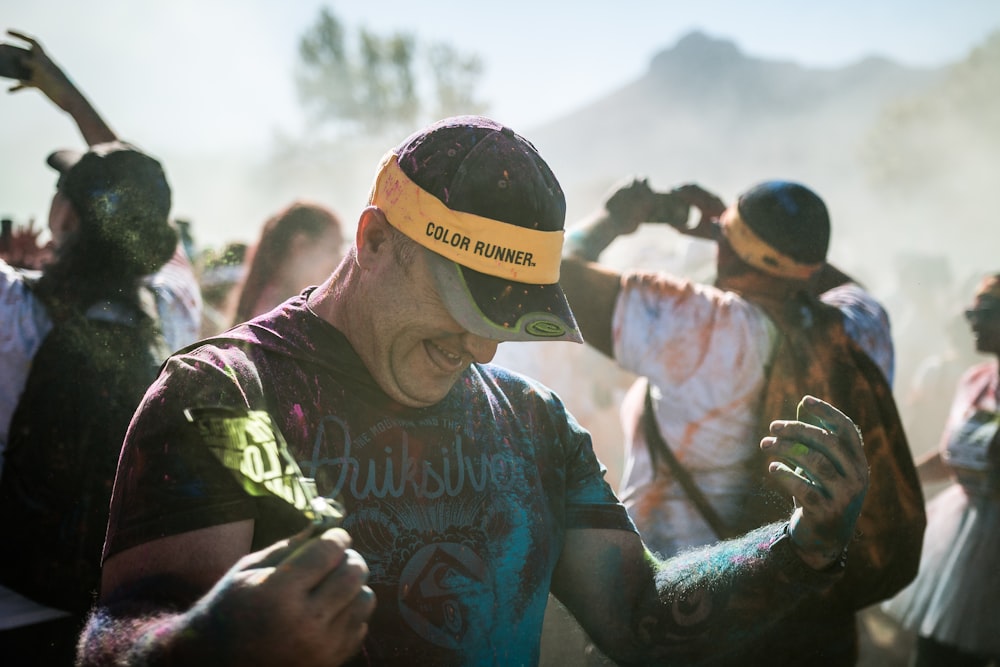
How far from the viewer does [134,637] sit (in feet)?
4.11

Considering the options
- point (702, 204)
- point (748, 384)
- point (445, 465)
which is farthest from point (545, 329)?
point (702, 204)

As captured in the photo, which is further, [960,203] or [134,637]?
[960,203]

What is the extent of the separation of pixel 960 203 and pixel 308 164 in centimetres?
2692

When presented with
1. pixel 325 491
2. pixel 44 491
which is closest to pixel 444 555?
pixel 325 491

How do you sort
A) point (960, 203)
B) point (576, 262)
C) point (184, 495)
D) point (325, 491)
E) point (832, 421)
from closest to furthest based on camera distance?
point (184, 495) → point (325, 491) → point (832, 421) → point (576, 262) → point (960, 203)

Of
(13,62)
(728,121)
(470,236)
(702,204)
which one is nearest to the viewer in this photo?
(470,236)

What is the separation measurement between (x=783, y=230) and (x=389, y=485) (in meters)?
2.29

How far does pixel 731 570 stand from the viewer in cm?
199

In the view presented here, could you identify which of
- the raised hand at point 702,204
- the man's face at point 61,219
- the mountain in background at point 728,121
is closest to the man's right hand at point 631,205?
the raised hand at point 702,204

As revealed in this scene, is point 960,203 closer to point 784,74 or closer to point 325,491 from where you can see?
point 325,491

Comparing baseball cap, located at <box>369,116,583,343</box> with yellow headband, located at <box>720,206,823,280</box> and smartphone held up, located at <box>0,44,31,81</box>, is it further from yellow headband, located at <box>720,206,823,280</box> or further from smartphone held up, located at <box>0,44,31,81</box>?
smartphone held up, located at <box>0,44,31,81</box>

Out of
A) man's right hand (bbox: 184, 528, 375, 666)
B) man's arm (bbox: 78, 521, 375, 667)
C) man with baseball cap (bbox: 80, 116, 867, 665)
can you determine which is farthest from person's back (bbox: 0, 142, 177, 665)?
man's right hand (bbox: 184, 528, 375, 666)

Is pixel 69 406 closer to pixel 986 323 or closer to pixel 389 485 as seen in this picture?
pixel 389 485

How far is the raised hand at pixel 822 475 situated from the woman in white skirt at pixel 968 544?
3780 mm
